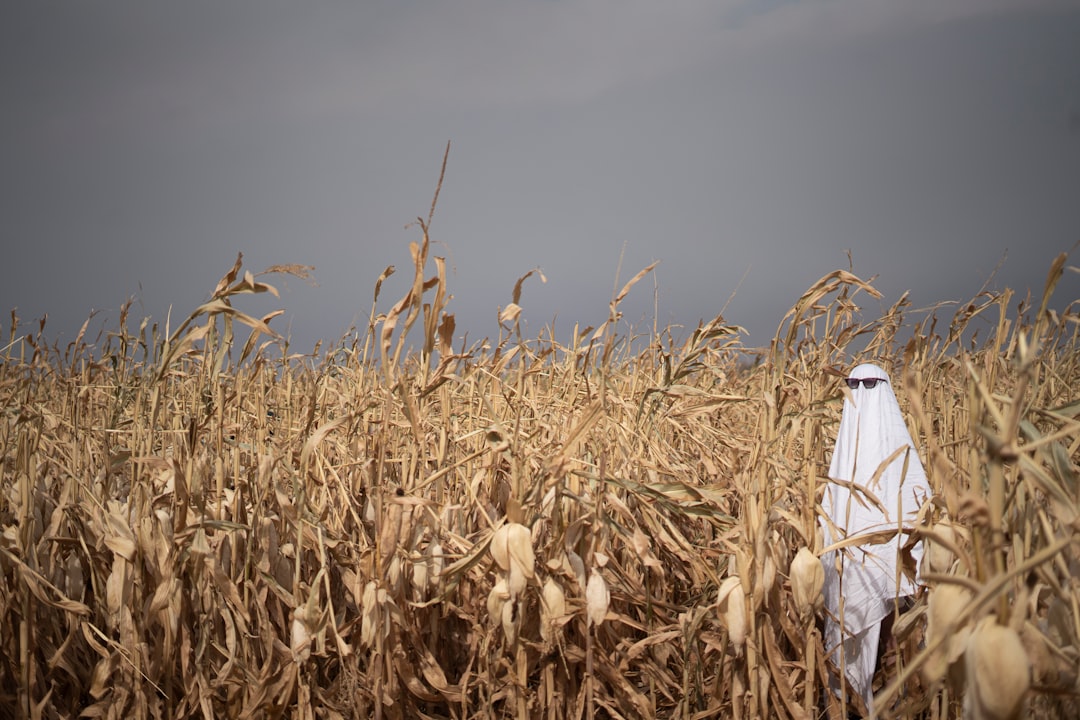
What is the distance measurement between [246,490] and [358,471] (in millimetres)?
228

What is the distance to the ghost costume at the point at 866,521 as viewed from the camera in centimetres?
146

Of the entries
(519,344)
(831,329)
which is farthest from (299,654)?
(831,329)

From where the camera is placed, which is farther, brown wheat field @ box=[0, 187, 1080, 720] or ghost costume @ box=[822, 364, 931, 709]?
ghost costume @ box=[822, 364, 931, 709]

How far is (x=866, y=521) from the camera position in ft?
5.22

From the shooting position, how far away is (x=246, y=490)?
1.54 metres

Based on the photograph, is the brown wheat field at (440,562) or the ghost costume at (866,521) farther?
the ghost costume at (866,521)

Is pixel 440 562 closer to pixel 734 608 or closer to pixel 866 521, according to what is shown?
pixel 734 608

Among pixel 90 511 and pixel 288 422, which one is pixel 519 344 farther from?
pixel 90 511

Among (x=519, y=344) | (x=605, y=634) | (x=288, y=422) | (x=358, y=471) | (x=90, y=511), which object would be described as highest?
(x=519, y=344)

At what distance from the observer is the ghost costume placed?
1465 mm

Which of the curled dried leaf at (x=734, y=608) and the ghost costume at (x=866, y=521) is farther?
the ghost costume at (x=866, y=521)

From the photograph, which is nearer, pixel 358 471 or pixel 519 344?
pixel 358 471

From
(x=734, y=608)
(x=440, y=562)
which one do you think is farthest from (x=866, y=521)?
(x=440, y=562)

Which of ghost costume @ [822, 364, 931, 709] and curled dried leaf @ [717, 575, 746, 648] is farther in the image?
ghost costume @ [822, 364, 931, 709]
